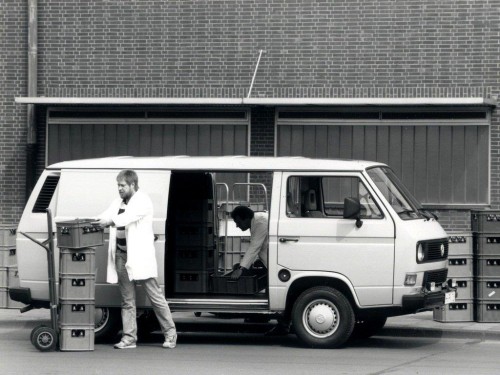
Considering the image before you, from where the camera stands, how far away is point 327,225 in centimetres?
1338

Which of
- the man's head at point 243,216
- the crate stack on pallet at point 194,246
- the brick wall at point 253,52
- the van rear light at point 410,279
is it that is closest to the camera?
the van rear light at point 410,279

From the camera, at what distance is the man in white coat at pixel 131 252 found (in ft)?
43.0

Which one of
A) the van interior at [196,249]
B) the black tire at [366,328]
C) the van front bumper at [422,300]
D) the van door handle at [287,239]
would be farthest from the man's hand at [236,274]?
the van front bumper at [422,300]

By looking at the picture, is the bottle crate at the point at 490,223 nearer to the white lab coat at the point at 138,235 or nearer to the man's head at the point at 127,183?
the white lab coat at the point at 138,235

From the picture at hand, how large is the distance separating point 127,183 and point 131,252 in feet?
2.50

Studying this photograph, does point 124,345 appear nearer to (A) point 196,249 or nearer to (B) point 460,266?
(A) point 196,249

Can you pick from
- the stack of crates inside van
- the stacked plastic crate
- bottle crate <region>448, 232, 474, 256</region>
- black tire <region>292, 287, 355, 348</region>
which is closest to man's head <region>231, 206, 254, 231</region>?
black tire <region>292, 287, 355, 348</region>

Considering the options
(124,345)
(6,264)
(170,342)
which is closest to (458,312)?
(170,342)

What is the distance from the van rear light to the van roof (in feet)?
4.40

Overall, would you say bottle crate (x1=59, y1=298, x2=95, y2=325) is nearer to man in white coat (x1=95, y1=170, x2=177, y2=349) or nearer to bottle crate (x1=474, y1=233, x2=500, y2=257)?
man in white coat (x1=95, y1=170, x2=177, y2=349)

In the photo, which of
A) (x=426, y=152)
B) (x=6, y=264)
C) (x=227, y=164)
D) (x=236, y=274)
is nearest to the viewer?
(x=227, y=164)

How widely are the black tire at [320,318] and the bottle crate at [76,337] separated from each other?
2.27 metres

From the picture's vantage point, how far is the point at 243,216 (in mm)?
14156

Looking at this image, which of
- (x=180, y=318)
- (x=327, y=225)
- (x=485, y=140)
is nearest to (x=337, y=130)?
(x=485, y=140)
